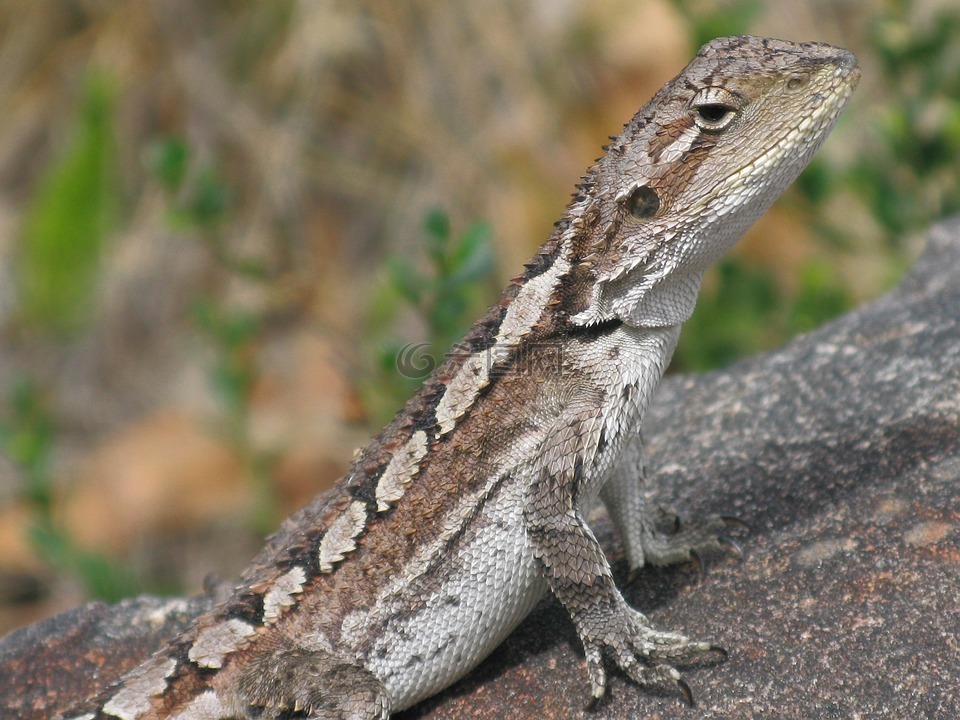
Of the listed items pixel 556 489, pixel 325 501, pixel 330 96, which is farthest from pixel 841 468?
pixel 330 96

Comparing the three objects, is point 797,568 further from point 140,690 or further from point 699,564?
point 140,690

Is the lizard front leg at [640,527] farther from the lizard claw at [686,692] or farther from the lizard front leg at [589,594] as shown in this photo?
the lizard claw at [686,692]

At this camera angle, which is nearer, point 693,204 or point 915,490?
point 693,204


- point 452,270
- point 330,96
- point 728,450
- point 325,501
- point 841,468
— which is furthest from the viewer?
point 330,96

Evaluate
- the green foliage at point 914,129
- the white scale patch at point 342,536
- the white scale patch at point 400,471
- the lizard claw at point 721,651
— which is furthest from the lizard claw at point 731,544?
the green foliage at point 914,129

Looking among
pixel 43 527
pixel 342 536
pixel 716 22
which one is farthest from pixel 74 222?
pixel 342 536

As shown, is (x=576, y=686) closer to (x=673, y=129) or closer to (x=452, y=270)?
(x=673, y=129)

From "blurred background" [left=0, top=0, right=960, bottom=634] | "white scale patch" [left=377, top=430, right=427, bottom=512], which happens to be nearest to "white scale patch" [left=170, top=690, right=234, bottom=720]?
"white scale patch" [left=377, top=430, right=427, bottom=512]
